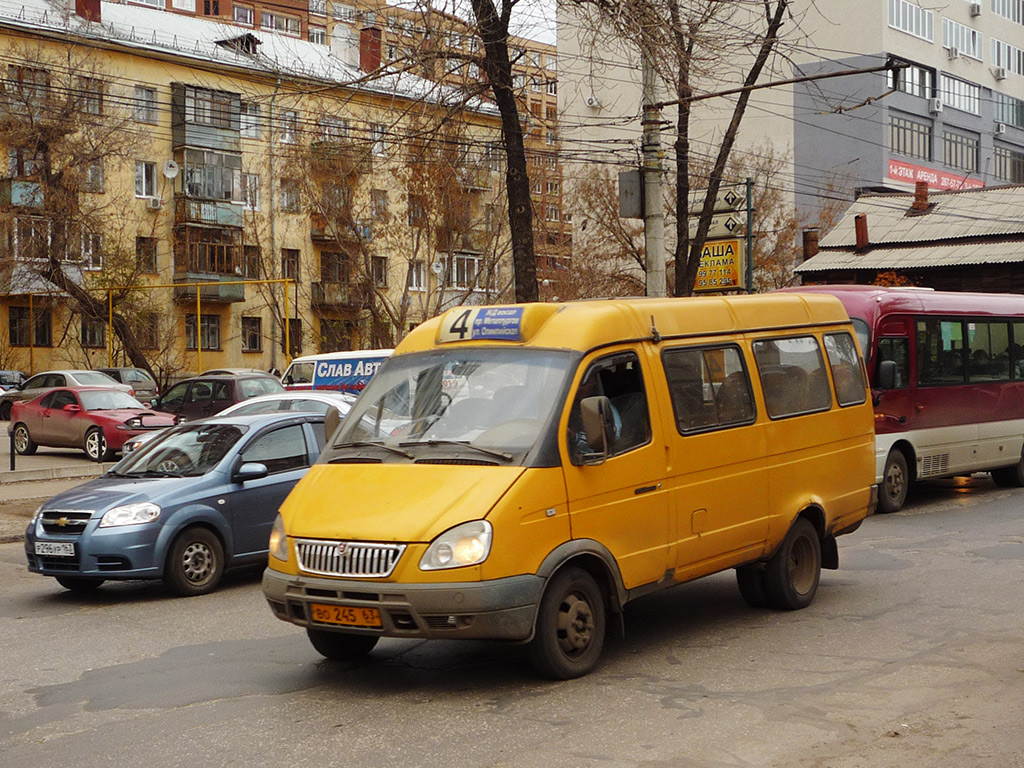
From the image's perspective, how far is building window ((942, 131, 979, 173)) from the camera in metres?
68.8

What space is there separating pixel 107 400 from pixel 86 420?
0.75 metres

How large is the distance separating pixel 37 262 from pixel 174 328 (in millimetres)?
8658

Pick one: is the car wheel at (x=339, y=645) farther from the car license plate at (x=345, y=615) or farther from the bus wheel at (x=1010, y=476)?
the bus wheel at (x=1010, y=476)

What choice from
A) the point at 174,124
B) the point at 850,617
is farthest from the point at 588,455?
the point at 174,124

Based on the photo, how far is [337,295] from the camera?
54656mm

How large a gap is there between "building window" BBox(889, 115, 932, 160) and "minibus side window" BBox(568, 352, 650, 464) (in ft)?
197

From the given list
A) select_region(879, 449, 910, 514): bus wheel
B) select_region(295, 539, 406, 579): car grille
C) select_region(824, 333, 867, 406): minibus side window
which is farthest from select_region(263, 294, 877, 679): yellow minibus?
select_region(879, 449, 910, 514): bus wheel

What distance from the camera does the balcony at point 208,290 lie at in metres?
56.2

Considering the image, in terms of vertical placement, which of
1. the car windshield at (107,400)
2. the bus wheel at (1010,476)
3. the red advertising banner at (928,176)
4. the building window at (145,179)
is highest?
the red advertising banner at (928,176)

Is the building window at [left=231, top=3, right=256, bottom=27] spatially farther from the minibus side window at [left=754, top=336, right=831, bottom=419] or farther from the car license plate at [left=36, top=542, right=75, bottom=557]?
the minibus side window at [left=754, top=336, right=831, bottom=419]

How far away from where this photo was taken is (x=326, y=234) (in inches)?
2156

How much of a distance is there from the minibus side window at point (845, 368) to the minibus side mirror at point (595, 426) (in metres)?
3.28

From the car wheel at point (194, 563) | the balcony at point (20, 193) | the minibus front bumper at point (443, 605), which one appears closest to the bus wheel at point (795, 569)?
the minibus front bumper at point (443, 605)

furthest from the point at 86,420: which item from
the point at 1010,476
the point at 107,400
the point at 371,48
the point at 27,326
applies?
the point at 27,326
